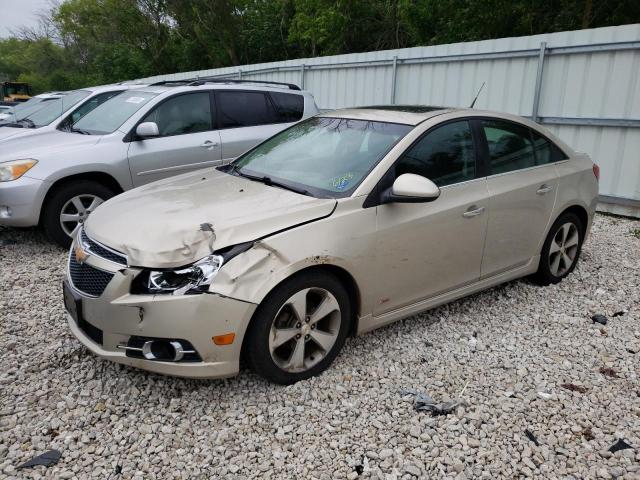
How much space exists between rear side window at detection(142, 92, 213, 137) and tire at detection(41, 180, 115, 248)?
1.04 m

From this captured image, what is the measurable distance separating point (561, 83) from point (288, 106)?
3.98 m

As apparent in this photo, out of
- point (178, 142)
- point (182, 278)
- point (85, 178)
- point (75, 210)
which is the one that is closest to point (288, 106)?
point (178, 142)

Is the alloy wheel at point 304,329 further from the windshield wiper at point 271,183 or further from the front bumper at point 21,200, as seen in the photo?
the front bumper at point 21,200

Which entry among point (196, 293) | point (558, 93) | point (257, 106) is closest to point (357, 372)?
point (196, 293)

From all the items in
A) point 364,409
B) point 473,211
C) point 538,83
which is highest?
point 538,83

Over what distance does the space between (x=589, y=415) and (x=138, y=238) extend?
8.95ft

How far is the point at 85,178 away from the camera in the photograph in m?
5.61

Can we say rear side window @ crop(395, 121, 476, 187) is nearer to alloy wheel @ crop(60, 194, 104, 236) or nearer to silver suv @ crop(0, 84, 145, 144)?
alloy wheel @ crop(60, 194, 104, 236)

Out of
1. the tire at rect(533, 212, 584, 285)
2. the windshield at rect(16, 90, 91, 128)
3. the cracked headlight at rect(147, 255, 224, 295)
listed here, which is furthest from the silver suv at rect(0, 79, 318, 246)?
the tire at rect(533, 212, 584, 285)

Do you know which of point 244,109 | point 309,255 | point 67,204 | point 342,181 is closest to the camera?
point 309,255

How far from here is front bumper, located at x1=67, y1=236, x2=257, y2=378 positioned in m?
2.67

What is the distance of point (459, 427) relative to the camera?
2.83 m

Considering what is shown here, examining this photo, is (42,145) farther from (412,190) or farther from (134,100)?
(412,190)

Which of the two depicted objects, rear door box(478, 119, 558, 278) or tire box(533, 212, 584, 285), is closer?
rear door box(478, 119, 558, 278)
